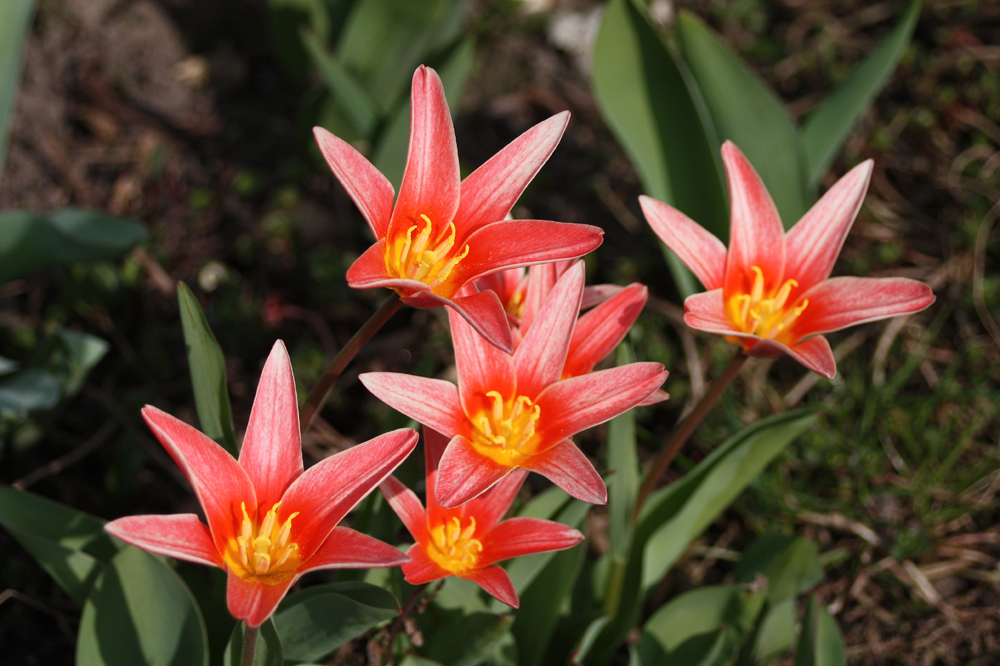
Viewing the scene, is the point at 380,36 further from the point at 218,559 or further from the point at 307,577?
the point at 218,559

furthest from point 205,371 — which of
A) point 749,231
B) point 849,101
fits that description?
point 849,101

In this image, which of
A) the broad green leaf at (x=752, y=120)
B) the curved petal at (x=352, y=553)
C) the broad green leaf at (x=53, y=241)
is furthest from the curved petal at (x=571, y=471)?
the broad green leaf at (x=53, y=241)

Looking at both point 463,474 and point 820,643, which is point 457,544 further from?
point 820,643

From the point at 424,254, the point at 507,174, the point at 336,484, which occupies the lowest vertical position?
the point at 336,484

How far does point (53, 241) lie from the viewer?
7.36ft

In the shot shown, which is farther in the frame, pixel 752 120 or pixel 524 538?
pixel 752 120

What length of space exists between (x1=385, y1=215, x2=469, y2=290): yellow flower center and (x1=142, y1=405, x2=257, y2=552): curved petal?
0.46 metres

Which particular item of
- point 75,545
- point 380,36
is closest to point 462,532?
point 75,545

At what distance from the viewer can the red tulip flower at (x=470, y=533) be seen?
4.60 feet

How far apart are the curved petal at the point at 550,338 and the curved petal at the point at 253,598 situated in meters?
0.58

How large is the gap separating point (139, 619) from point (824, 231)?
1.63 m

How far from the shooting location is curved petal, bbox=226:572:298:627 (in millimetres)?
1145

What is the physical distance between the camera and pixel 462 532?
1.56 metres

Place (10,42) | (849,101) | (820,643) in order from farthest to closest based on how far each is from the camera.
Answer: (849,101) → (10,42) → (820,643)
